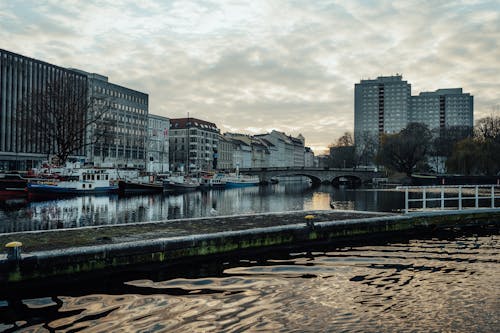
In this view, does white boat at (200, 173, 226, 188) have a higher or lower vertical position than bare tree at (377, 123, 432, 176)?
lower

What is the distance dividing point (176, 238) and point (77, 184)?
1937 inches

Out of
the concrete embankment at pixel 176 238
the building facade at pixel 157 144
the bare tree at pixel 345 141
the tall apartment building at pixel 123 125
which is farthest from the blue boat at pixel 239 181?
the concrete embankment at pixel 176 238

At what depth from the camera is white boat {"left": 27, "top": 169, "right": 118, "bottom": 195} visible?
55300 millimetres

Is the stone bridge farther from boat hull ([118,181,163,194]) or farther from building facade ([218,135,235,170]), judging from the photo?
boat hull ([118,181,163,194])

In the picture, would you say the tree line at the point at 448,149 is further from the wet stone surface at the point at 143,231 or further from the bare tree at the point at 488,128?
the wet stone surface at the point at 143,231

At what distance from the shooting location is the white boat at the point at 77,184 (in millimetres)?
55300

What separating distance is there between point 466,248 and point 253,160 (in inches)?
7019

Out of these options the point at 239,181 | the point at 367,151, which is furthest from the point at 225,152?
the point at 239,181

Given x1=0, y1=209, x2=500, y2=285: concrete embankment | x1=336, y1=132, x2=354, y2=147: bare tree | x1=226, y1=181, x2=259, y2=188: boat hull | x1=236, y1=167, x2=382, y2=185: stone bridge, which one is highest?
x1=336, y1=132, x2=354, y2=147: bare tree

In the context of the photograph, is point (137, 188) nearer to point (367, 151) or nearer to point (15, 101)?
point (15, 101)

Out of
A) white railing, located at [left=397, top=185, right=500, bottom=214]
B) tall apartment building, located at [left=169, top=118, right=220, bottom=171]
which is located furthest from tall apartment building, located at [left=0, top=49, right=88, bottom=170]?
white railing, located at [left=397, top=185, right=500, bottom=214]

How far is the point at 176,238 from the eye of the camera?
1479 centimetres

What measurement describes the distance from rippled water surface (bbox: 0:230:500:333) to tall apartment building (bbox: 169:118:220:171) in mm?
136946

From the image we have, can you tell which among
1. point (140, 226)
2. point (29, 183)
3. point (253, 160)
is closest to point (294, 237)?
point (140, 226)
